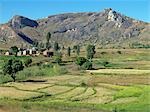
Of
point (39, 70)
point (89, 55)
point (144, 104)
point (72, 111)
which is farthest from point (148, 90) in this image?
point (89, 55)

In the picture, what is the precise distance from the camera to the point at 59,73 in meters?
84.6

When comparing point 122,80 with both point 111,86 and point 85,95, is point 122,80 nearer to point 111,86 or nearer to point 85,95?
point 111,86

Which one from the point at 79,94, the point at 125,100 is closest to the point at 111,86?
the point at 79,94

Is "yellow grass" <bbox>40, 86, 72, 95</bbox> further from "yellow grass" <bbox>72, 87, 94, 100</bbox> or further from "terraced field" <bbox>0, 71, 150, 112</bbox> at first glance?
"yellow grass" <bbox>72, 87, 94, 100</bbox>

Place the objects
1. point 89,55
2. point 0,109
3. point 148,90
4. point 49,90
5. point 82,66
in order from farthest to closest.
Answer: point 89,55 < point 82,66 < point 49,90 < point 148,90 < point 0,109

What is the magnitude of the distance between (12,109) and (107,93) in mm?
21664

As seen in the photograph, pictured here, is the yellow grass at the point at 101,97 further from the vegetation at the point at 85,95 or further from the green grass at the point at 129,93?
the green grass at the point at 129,93

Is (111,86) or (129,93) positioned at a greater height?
(111,86)

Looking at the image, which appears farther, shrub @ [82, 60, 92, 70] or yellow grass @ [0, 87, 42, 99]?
shrub @ [82, 60, 92, 70]

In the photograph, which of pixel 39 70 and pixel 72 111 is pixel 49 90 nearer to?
pixel 72 111

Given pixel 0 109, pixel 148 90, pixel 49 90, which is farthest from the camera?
pixel 49 90

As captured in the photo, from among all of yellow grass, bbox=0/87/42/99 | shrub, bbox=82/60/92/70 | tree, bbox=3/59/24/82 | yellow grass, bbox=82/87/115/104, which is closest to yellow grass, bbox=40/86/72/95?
yellow grass, bbox=0/87/42/99

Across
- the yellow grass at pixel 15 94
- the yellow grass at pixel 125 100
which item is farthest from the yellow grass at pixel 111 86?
the yellow grass at pixel 15 94

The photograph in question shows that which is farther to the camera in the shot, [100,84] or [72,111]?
[100,84]
